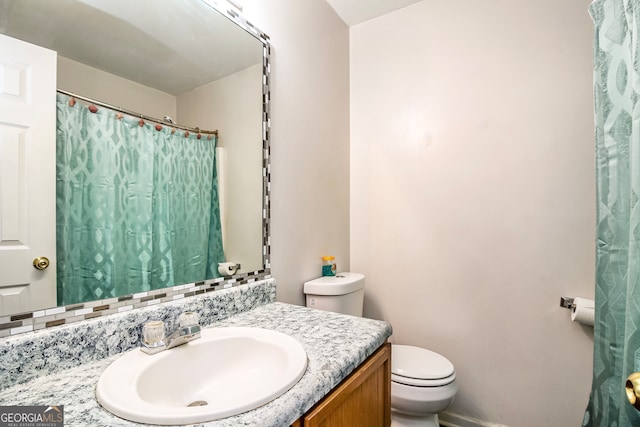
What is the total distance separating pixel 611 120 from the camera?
0.84 metres

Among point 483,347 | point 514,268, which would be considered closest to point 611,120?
point 514,268

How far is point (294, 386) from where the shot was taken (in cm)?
60

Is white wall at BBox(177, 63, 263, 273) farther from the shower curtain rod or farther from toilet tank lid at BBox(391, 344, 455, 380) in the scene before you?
toilet tank lid at BBox(391, 344, 455, 380)

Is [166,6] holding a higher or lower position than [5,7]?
higher

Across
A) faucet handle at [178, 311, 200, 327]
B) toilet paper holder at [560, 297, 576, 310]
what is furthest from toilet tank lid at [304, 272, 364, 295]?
toilet paper holder at [560, 297, 576, 310]

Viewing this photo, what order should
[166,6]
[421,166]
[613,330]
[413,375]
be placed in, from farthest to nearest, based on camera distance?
1. [421,166]
2. [413,375]
3. [166,6]
4. [613,330]

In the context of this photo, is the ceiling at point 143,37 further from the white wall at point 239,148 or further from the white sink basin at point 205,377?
the white sink basin at point 205,377

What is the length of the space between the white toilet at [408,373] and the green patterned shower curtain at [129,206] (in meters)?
0.59

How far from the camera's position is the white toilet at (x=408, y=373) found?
1268mm

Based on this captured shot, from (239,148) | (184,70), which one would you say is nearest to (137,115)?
(184,70)

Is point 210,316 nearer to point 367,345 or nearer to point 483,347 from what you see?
point 367,345

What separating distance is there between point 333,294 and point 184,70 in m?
1.09

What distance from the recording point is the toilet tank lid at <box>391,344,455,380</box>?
1.29m

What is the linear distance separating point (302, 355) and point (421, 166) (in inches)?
52.6
